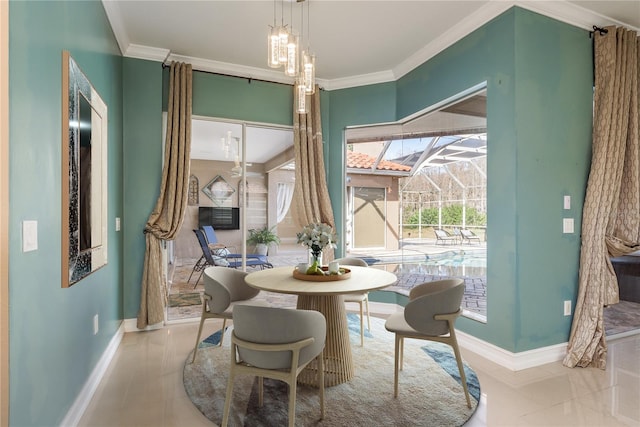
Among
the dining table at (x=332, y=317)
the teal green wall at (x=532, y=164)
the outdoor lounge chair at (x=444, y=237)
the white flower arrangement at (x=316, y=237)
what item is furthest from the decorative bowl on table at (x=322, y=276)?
the outdoor lounge chair at (x=444, y=237)

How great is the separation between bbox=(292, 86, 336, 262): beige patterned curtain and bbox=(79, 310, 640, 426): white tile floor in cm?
206

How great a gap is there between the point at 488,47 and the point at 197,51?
9.53 ft

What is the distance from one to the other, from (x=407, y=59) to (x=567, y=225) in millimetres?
2390

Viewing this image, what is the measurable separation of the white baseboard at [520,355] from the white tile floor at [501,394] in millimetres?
50

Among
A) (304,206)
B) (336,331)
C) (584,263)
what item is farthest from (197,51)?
(584,263)

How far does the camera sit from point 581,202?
10.1 feet

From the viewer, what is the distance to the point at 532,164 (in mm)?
2889

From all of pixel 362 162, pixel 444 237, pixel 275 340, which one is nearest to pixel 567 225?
pixel 444 237

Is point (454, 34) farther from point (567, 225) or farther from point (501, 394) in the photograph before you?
point (501, 394)

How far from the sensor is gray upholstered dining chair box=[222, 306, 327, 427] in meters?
1.79

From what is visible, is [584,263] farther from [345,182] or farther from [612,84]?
[345,182]

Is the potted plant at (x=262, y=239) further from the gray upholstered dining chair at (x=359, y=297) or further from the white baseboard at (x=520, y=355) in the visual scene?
the white baseboard at (x=520, y=355)

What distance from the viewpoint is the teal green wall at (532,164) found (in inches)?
112

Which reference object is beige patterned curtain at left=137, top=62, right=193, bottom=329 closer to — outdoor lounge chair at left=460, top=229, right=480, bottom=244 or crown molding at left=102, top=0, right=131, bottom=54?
crown molding at left=102, top=0, right=131, bottom=54
